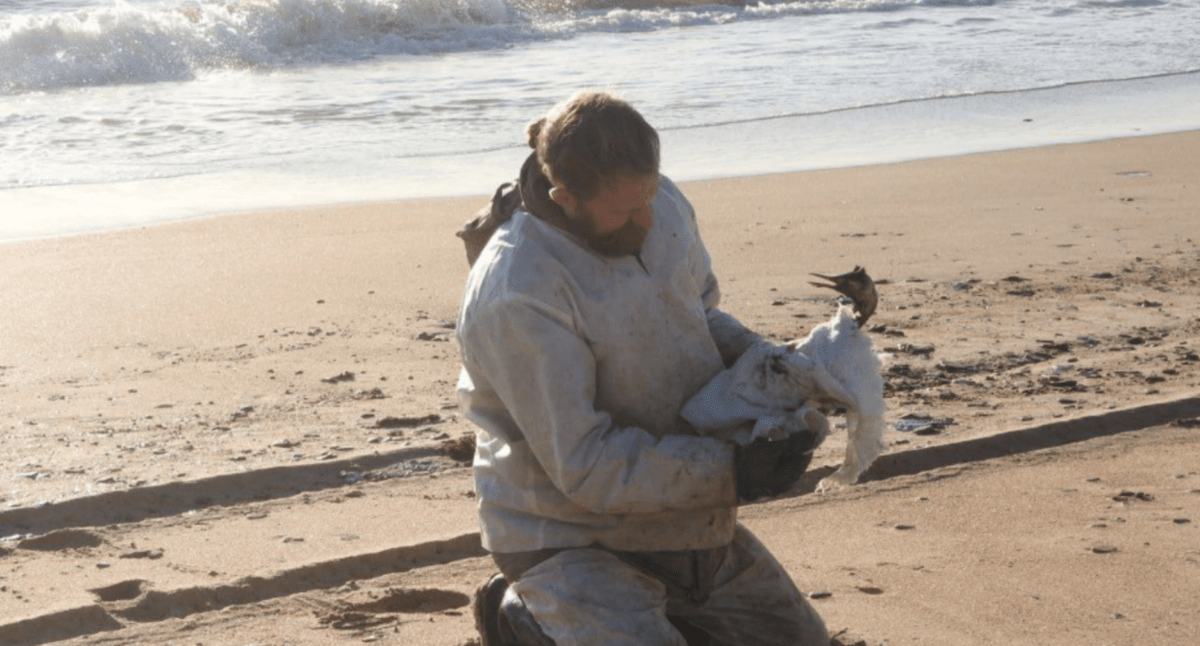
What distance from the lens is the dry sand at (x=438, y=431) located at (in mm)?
3725

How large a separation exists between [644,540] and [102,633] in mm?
1387

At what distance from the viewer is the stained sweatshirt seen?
111 inches

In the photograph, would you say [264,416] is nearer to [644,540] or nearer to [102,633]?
[102,633]

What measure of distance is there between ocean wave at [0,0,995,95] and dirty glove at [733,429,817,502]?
13294 millimetres

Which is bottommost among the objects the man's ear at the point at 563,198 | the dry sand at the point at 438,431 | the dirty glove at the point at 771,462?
the dry sand at the point at 438,431

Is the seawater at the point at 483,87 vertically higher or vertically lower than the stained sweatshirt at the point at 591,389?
lower

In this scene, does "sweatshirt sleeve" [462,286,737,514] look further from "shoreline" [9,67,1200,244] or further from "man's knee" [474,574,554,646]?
"shoreline" [9,67,1200,244]

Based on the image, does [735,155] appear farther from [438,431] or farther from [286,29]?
[286,29]

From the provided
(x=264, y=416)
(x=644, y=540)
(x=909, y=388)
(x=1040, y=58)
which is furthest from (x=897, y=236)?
(x=1040, y=58)

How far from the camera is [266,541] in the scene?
13.6ft

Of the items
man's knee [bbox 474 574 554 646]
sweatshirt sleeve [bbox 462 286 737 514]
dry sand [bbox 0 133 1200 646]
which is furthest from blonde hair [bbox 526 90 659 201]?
dry sand [bbox 0 133 1200 646]

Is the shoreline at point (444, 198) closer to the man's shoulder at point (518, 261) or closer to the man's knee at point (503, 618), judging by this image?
the man's knee at point (503, 618)

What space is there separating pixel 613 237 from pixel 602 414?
332 mm

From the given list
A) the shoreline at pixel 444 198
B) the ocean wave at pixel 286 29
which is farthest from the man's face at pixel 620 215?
the ocean wave at pixel 286 29
